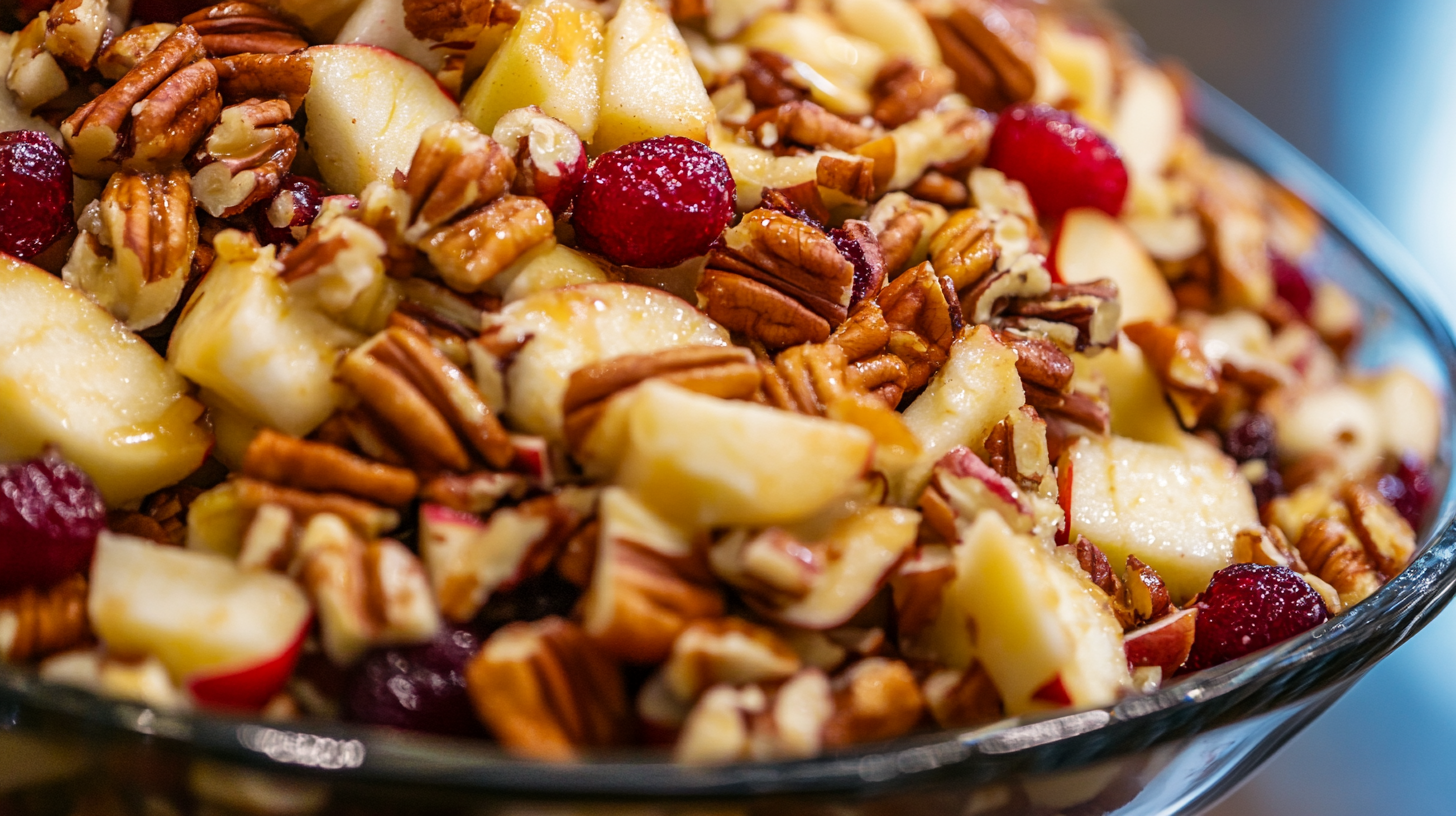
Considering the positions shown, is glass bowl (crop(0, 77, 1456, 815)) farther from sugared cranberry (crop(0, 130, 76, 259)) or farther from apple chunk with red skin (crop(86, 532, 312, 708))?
sugared cranberry (crop(0, 130, 76, 259))

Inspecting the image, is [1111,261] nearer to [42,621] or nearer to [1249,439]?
[1249,439]

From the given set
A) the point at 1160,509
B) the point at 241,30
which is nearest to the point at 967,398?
the point at 1160,509

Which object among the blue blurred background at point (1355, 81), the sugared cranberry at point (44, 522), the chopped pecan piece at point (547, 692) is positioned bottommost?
the sugared cranberry at point (44, 522)

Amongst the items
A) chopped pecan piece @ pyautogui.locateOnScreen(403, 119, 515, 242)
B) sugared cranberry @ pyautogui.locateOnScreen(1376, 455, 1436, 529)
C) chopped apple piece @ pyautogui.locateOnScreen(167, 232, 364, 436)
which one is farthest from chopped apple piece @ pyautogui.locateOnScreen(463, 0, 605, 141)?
sugared cranberry @ pyautogui.locateOnScreen(1376, 455, 1436, 529)

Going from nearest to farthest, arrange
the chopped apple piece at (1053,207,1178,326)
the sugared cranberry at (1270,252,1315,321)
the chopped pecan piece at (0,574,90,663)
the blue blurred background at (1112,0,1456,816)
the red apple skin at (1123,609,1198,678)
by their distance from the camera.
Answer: the chopped pecan piece at (0,574,90,663) < the red apple skin at (1123,609,1198,678) < the chopped apple piece at (1053,207,1178,326) < the sugared cranberry at (1270,252,1315,321) < the blue blurred background at (1112,0,1456,816)

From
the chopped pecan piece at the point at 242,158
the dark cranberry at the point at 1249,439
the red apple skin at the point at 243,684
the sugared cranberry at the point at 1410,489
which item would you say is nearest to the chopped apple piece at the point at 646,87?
the chopped pecan piece at the point at 242,158

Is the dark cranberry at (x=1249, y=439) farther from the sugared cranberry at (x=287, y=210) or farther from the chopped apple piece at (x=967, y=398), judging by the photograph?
the sugared cranberry at (x=287, y=210)

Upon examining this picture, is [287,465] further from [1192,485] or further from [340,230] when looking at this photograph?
[1192,485]
